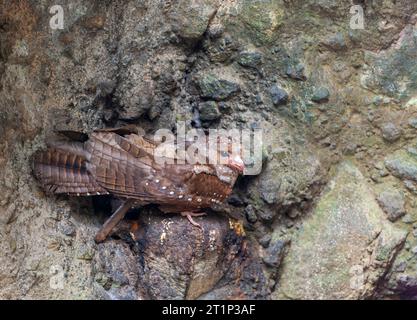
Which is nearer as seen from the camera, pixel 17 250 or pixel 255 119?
pixel 17 250

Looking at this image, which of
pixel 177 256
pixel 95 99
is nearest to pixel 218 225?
pixel 177 256

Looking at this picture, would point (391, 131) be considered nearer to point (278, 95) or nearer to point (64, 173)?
point (278, 95)

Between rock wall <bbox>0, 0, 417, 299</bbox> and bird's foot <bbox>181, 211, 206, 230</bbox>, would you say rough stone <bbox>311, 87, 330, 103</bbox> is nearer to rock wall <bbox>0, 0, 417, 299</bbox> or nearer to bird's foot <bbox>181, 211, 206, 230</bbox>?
rock wall <bbox>0, 0, 417, 299</bbox>

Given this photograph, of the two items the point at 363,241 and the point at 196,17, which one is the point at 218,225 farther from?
the point at 196,17

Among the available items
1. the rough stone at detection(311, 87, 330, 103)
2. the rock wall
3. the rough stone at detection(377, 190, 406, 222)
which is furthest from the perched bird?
the rough stone at detection(377, 190, 406, 222)
